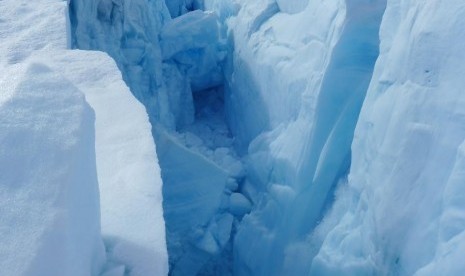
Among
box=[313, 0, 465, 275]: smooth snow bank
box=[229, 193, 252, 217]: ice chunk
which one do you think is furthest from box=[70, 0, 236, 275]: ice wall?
box=[313, 0, 465, 275]: smooth snow bank

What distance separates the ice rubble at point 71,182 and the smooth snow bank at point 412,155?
0.82 meters

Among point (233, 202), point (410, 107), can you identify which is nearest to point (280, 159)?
point (233, 202)

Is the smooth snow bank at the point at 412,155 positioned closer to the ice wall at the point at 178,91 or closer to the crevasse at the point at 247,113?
the crevasse at the point at 247,113

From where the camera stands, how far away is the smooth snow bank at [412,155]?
4.97 ft

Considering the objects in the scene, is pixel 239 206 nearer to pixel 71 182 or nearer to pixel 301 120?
pixel 301 120

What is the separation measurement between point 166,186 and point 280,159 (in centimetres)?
69

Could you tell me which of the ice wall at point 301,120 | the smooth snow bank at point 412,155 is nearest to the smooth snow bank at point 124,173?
the smooth snow bank at point 412,155

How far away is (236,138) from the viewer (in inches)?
155

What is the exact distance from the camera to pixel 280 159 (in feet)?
9.13

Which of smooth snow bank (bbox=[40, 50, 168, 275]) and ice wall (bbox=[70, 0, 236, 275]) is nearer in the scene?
smooth snow bank (bbox=[40, 50, 168, 275])

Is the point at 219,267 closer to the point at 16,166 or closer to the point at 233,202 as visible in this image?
the point at 233,202

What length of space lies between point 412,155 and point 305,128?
96 cm

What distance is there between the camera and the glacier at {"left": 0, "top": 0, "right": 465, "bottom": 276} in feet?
2.90

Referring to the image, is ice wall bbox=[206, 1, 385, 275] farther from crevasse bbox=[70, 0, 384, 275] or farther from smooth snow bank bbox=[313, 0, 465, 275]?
smooth snow bank bbox=[313, 0, 465, 275]
